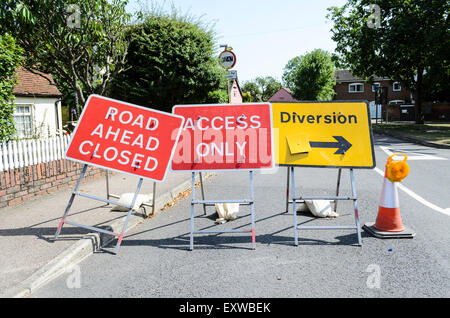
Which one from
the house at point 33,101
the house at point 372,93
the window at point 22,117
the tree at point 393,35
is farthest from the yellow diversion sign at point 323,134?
the house at point 372,93

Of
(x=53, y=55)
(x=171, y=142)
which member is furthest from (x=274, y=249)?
(x=53, y=55)

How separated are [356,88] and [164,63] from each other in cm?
5315

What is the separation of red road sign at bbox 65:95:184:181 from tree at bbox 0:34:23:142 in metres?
2.48

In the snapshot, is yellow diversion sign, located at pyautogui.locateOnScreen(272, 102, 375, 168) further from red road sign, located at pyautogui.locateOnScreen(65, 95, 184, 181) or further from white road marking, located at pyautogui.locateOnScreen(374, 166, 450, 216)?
white road marking, located at pyautogui.locateOnScreen(374, 166, 450, 216)

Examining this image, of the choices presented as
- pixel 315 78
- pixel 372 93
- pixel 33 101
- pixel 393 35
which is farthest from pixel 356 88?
pixel 33 101

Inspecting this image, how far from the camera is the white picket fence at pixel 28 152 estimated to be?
20.9 feet

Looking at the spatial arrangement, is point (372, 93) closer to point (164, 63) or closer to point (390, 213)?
point (164, 63)

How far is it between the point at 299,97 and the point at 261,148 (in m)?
60.1

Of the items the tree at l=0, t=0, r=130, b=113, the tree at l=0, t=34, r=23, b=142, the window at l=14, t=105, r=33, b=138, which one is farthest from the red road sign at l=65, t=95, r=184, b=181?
the window at l=14, t=105, r=33, b=138

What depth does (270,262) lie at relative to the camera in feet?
13.3

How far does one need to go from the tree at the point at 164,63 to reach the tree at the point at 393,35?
15.6 m

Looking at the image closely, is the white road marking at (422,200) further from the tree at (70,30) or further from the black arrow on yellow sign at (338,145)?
the tree at (70,30)
